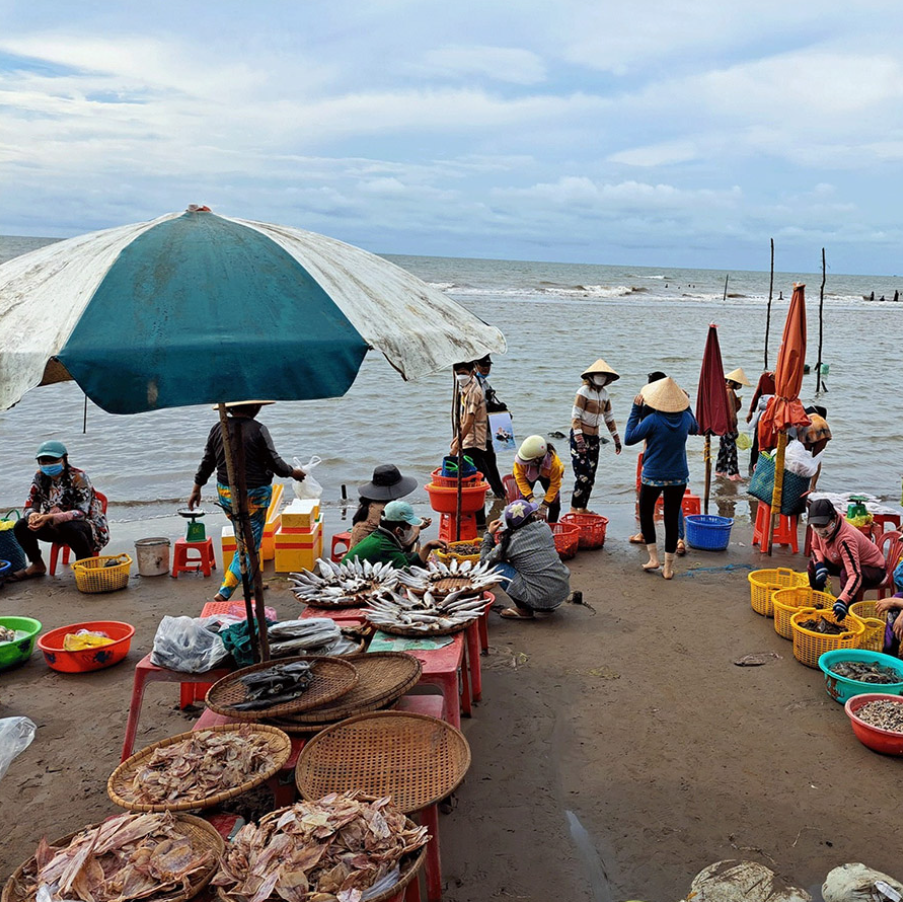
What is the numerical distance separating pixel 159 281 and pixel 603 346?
90.8 feet

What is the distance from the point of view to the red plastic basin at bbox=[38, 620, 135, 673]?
568 cm

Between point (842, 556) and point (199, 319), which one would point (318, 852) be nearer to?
point (199, 319)

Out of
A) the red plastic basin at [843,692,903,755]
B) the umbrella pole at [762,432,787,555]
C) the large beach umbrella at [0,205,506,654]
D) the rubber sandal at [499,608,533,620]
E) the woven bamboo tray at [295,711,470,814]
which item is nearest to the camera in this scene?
the large beach umbrella at [0,205,506,654]

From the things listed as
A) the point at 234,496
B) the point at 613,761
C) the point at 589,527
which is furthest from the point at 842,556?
the point at 234,496

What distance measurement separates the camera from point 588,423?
9266 millimetres

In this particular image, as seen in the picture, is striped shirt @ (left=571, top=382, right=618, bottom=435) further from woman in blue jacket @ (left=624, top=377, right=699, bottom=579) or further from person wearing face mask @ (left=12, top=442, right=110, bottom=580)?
person wearing face mask @ (left=12, top=442, right=110, bottom=580)

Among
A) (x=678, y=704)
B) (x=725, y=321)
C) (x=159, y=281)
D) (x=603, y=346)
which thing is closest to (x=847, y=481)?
(x=678, y=704)

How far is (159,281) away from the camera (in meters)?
2.96

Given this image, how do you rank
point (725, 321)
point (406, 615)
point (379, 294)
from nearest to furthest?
1. point (379, 294)
2. point (406, 615)
3. point (725, 321)

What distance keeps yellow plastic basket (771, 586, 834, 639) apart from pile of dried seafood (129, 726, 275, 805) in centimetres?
424

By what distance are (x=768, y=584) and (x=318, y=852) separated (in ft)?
16.5

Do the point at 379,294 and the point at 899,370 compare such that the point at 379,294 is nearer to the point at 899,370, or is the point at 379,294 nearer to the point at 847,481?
the point at 847,481

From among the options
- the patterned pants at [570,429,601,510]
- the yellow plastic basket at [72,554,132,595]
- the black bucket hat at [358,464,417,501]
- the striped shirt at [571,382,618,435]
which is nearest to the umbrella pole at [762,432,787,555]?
the striped shirt at [571,382,618,435]

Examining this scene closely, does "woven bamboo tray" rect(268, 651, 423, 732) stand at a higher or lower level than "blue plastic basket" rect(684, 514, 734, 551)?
higher
